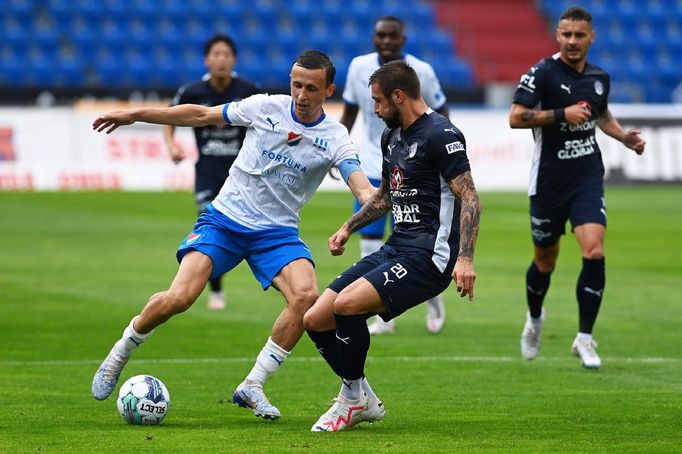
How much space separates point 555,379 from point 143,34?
26711mm

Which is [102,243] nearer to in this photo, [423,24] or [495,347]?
[495,347]

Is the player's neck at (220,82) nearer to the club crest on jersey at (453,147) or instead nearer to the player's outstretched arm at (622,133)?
the player's outstretched arm at (622,133)

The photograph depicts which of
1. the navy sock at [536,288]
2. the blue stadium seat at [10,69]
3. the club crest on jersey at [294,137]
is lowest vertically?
the blue stadium seat at [10,69]

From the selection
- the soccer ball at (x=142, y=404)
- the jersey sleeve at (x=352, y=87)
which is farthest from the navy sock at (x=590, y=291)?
the soccer ball at (x=142, y=404)

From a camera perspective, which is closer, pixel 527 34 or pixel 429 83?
pixel 429 83

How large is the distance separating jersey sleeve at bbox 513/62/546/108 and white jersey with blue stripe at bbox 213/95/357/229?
91.8 inches

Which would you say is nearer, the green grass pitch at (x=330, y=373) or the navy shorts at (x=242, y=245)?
the green grass pitch at (x=330, y=373)

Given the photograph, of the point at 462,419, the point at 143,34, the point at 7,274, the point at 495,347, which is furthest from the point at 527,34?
the point at 462,419

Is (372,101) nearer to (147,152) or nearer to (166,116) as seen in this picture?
(166,116)

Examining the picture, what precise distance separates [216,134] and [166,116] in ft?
18.1

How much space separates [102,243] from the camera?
65.2ft

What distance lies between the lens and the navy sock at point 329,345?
26.0 feet

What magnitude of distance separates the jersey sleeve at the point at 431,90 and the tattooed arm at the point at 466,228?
5.07 m

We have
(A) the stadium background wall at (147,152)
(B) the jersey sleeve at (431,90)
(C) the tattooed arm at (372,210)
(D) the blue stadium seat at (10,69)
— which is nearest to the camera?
(C) the tattooed arm at (372,210)
